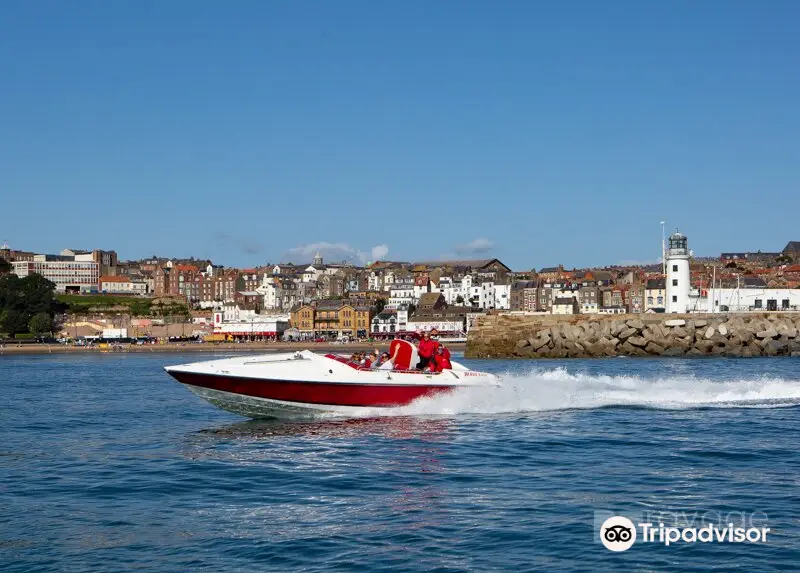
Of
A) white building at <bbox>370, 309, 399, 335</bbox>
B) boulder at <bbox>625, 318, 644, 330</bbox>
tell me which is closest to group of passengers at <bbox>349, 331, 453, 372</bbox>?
boulder at <bbox>625, 318, 644, 330</bbox>

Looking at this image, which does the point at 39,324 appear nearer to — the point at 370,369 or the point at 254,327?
the point at 254,327

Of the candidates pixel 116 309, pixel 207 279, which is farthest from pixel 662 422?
pixel 207 279

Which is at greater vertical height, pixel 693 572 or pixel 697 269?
pixel 697 269

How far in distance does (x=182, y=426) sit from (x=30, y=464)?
5364 millimetres

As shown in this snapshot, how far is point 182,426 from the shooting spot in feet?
75.2

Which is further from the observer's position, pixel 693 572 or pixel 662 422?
pixel 662 422

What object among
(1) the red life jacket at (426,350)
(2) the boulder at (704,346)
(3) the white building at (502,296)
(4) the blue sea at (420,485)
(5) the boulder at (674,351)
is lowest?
(4) the blue sea at (420,485)

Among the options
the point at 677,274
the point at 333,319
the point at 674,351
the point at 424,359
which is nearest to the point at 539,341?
the point at 674,351

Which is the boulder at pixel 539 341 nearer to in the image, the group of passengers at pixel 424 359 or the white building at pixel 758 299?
the white building at pixel 758 299

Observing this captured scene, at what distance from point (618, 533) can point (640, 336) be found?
177ft

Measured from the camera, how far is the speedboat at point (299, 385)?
2170 cm

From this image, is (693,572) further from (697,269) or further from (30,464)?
(697,269)

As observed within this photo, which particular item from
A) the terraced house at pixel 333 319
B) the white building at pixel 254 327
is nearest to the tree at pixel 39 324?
the white building at pixel 254 327

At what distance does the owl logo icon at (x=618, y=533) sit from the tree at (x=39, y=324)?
140393 mm
